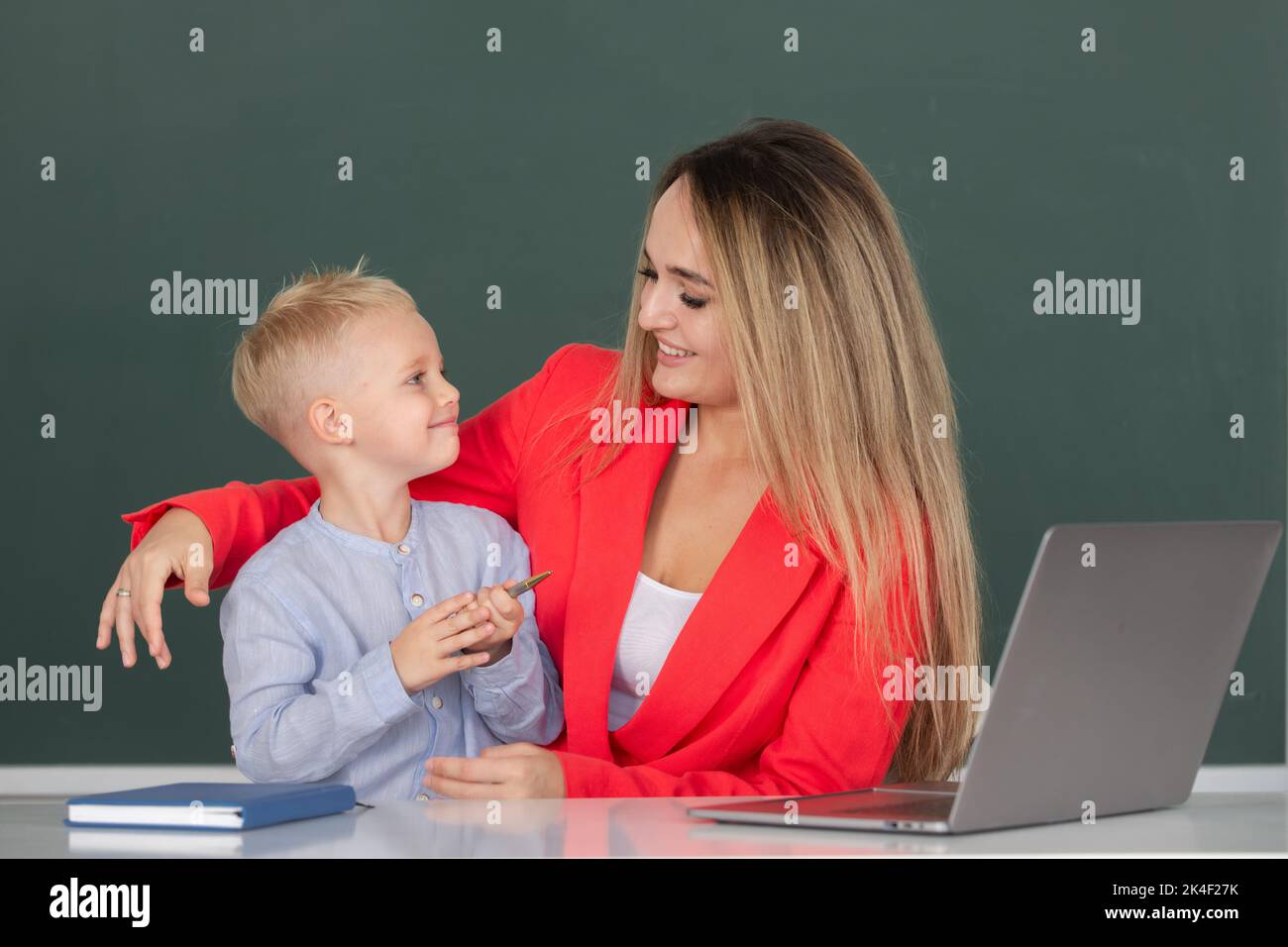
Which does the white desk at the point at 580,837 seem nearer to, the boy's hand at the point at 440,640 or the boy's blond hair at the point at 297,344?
the boy's hand at the point at 440,640

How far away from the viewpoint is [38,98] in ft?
12.6

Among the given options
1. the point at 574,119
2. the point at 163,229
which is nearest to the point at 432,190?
the point at 574,119

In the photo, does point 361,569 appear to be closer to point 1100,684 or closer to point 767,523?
point 767,523

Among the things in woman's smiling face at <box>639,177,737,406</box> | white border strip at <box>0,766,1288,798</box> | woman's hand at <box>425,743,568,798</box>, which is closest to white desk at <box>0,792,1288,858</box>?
woman's hand at <box>425,743,568,798</box>

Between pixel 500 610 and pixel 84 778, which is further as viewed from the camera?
pixel 84 778

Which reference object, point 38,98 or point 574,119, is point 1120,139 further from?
point 38,98

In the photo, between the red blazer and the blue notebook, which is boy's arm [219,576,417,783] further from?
the blue notebook

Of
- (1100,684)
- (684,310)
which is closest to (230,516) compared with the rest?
(684,310)

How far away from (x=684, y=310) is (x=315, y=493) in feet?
1.90

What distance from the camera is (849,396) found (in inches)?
78.1

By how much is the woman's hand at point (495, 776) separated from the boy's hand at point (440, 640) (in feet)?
0.31

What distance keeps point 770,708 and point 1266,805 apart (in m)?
0.68

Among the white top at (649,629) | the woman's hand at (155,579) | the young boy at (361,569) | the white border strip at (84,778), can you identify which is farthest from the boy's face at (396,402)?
the white border strip at (84,778)

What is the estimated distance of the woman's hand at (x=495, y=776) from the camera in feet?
5.15
